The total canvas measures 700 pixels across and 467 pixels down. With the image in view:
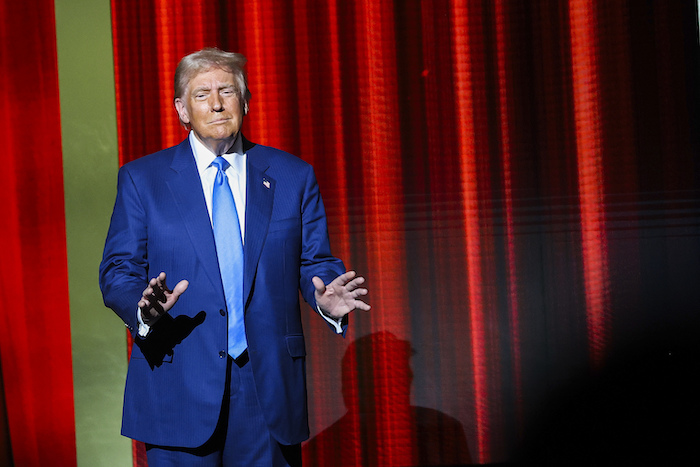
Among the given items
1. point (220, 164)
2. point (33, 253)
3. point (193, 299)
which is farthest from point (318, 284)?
point (33, 253)

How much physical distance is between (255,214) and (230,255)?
12 cm

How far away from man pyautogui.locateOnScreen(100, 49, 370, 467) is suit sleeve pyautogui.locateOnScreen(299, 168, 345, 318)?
15mm

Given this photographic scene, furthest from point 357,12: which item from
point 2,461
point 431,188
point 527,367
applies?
point 2,461

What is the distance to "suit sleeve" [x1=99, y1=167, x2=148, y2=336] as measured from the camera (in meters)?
1.48

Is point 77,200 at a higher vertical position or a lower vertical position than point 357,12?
lower

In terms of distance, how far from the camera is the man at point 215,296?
4.81ft

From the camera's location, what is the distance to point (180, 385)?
1.49m

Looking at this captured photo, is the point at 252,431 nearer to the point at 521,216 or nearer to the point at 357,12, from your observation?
the point at 521,216

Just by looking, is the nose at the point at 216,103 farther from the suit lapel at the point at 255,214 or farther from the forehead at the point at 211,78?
the suit lapel at the point at 255,214

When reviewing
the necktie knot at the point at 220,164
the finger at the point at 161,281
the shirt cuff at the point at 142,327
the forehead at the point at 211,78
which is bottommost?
the shirt cuff at the point at 142,327

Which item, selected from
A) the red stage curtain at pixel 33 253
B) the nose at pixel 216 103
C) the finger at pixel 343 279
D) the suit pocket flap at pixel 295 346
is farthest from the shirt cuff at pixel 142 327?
the red stage curtain at pixel 33 253

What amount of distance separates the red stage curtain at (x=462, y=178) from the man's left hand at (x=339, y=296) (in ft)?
4.55

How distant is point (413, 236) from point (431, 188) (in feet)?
0.79

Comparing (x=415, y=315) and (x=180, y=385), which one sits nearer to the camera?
(x=180, y=385)
